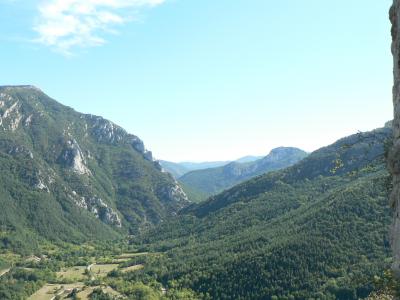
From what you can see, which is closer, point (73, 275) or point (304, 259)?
point (304, 259)

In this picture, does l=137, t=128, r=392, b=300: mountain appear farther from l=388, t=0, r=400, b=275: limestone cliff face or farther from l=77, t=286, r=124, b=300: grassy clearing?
l=388, t=0, r=400, b=275: limestone cliff face

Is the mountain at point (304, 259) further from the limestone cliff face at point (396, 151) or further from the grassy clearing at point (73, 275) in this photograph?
the limestone cliff face at point (396, 151)

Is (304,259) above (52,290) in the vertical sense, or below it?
above

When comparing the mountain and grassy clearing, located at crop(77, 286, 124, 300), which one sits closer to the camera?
the mountain

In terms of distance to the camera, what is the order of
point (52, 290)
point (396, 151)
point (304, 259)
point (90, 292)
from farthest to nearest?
point (52, 290)
point (90, 292)
point (304, 259)
point (396, 151)

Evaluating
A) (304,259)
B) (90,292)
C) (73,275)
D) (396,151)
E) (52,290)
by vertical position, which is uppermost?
(396,151)

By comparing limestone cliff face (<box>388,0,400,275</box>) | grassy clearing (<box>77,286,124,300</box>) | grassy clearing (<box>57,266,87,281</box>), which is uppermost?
limestone cliff face (<box>388,0,400,275</box>)

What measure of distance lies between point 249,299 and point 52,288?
80571 millimetres

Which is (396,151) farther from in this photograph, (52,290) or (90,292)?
(52,290)

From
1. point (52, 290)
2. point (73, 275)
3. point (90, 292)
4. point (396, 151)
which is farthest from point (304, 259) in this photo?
point (396, 151)

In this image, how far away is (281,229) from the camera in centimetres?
18988

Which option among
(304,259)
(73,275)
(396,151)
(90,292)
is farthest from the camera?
(73,275)

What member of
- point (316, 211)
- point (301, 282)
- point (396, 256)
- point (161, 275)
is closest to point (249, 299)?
point (301, 282)

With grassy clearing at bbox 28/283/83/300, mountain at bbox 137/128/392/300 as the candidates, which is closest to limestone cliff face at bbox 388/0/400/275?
mountain at bbox 137/128/392/300
